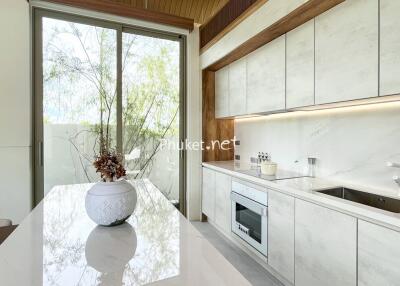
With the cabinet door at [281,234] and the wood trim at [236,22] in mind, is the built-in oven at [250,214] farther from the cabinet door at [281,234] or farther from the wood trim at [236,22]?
the wood trim at [236,22]

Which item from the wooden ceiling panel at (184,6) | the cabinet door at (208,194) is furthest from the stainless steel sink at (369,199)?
the wooden ceiling panel at (184,6)

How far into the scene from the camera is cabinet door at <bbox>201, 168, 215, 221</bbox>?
3.11m

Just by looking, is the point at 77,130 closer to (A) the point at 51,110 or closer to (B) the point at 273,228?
(A) the point at 51,110

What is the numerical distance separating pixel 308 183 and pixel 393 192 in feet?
1.84

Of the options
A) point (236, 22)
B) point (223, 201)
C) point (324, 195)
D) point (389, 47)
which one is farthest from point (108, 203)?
point (236, 22)

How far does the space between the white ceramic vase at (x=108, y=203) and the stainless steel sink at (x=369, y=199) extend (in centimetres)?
141

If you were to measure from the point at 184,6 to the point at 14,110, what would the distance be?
2.73 m

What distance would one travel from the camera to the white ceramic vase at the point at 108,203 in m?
1.05

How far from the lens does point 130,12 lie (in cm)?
299

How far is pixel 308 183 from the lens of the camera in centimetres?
197

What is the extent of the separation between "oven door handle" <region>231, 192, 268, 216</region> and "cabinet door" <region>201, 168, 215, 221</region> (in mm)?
572

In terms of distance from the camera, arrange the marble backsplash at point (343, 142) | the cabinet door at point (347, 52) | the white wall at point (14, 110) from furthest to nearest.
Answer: the white wall at point (14, 110), the marble backsplash at point (343, 142), the cabinet door at point (347, 52)

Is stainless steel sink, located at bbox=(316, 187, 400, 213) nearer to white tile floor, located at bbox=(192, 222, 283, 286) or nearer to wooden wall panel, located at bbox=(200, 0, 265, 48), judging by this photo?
white tile floor, located at bbox=(192, 222, 283, 286)

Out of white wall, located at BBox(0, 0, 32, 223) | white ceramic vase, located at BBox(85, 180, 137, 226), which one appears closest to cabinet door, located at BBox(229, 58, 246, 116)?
white ceramic vase, located at BBox(85, 180, 137, 226)
